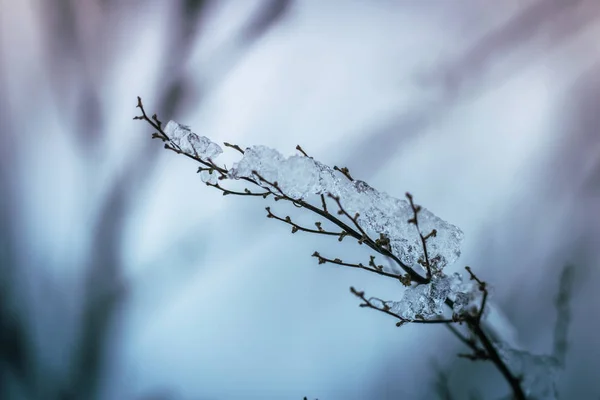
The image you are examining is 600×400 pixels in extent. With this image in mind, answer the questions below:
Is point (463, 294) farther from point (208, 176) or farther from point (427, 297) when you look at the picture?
point (208, 176)

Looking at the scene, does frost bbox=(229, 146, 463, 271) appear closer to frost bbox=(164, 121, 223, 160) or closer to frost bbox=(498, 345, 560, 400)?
frost bbox=(164, 121, 223, 160)

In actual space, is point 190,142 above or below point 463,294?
above

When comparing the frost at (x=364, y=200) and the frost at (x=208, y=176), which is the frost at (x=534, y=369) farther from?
the frost at (x=208, y=176)

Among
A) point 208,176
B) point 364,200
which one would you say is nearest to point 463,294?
point 364,200

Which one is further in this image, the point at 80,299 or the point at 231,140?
the point at 80,299

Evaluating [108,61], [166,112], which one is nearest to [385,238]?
[166,112]

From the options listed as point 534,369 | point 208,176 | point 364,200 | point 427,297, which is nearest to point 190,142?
point 208,176

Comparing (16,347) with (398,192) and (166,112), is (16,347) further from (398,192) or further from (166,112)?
(398,192)
